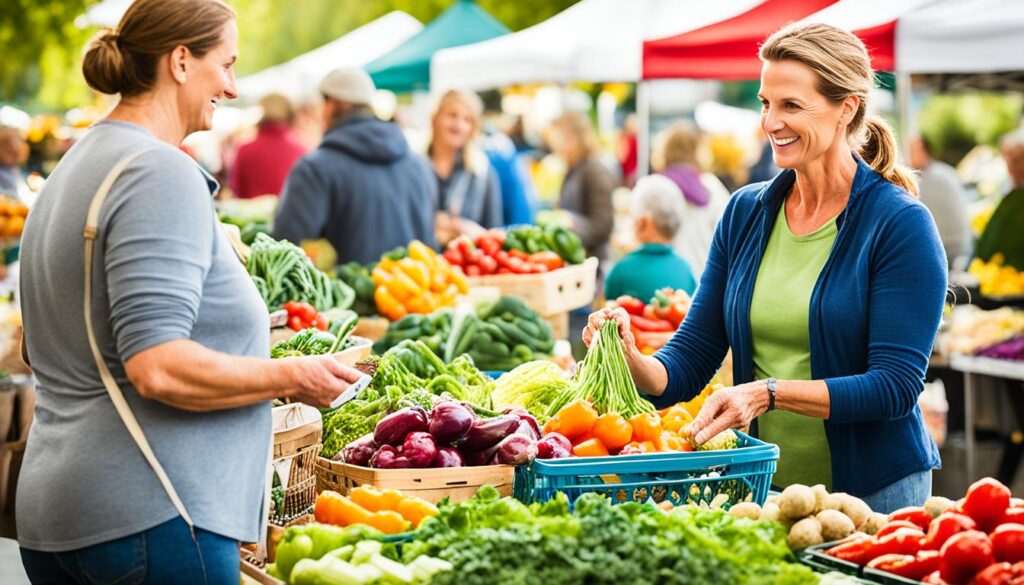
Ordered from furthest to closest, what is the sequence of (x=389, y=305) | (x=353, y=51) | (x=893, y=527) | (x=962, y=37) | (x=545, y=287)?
1. (x=353, y=51)
2. (x=545, y=287)
3. (x=389, y=305)
4. (x=962, y=37)
5. (x=893, y=527)

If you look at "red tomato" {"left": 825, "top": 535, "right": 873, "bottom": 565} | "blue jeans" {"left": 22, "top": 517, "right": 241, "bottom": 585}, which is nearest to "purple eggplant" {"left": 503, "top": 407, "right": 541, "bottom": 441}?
"red tomato" {"left": 825, "top": 535, "right": 873, "bottom": 565}

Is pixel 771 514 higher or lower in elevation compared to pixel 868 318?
lower

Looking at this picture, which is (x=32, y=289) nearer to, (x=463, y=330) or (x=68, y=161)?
(x=68, y=161)

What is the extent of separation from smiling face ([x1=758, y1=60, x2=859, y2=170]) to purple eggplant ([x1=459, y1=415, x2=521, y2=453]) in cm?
107

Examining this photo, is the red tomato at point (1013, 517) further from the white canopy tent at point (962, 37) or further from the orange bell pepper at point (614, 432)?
the white canopy tent at point (962, 37)

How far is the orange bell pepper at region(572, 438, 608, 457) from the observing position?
11.1 ft

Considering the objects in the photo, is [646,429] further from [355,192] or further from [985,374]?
[985,374]

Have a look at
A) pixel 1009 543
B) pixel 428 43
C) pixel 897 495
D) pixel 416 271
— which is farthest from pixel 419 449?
pixel 428 43

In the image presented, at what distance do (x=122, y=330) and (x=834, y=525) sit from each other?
166 cm

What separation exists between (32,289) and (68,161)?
0.29 m

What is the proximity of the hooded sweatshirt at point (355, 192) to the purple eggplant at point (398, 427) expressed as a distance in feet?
13.7

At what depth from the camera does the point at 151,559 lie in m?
2.63

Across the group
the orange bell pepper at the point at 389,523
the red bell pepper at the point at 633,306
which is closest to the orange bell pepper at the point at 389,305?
the red bell pepper at the point at 633,306

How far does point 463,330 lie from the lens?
620 centimetres
